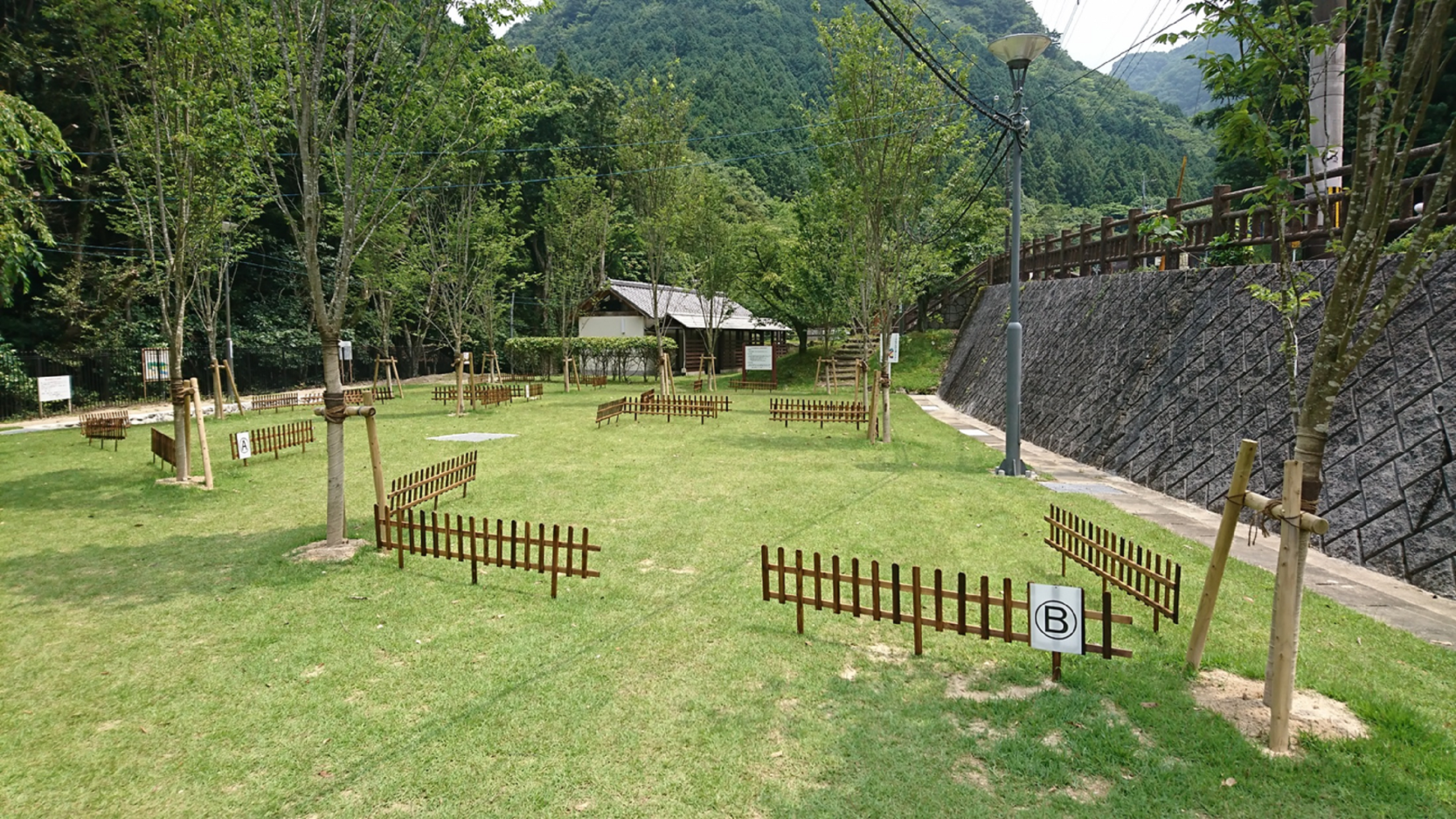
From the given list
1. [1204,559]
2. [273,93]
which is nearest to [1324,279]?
[1204,559]

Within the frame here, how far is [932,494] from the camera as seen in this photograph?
1046 centimetres

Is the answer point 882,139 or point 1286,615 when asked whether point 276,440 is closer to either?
point 882,139

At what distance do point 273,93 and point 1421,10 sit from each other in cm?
1116

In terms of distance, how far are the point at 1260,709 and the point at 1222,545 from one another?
3.28 feet

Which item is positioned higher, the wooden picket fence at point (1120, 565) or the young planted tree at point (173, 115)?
the young planted tree at point (173, 115)

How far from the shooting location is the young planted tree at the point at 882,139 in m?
15.6

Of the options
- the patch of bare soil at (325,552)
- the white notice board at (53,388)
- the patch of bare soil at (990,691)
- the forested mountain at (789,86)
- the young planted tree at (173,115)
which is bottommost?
the patch of bare soil at (990,691)

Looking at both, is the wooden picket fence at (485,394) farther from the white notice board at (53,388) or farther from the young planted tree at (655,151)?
the white notice board at (53,388)

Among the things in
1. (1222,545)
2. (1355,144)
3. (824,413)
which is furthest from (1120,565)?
(824,413)

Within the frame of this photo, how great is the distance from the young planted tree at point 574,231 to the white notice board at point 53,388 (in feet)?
55.2

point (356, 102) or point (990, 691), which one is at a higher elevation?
point (356, 102)

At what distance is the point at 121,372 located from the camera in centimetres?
2581

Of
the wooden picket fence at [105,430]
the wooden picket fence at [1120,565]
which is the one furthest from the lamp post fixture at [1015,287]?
the wooden picket fence at [105,430]

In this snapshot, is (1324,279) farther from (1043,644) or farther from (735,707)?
(735,707)
